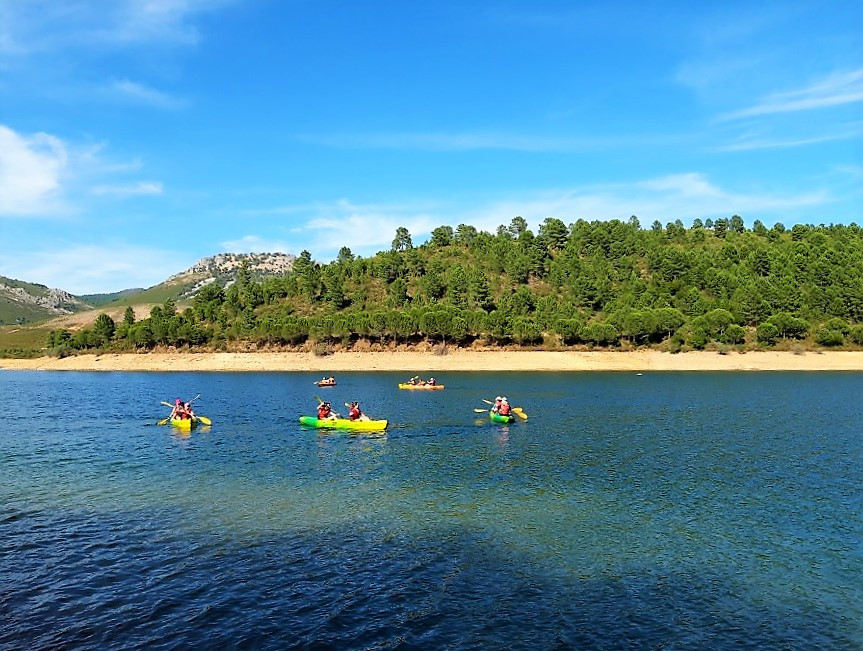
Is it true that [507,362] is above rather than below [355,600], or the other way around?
above

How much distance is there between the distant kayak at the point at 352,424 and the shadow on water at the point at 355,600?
28.7 meters

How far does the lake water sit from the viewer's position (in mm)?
18922

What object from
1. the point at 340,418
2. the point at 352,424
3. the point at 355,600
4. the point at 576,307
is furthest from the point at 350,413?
the point at 576,307

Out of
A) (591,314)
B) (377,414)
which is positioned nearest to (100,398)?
(377,414)

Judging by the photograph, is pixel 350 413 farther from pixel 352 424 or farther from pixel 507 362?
pixel 507 362

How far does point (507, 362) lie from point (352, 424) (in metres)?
85.0

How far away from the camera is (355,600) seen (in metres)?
20.7

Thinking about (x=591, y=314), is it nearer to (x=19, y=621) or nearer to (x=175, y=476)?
(x=175, y=476)

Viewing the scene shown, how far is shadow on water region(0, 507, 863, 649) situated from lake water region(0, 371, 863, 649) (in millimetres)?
91

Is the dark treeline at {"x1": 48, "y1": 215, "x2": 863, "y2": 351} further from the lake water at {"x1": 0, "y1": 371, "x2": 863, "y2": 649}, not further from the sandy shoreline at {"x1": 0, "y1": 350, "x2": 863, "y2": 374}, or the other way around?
the lake water at {"x1": 0, "y1": 371, "x2": 863, "y2": 649}

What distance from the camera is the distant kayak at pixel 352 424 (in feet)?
183

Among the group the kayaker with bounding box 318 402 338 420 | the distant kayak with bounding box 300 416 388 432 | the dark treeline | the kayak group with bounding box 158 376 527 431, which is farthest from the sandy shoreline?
the distant kayak with bounding box 300 416 388 432

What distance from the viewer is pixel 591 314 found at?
16750cm

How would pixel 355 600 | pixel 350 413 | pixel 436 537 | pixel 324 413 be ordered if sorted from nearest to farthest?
pixel 355 600 → pixel 436 537 → pixel 350 413 → pixel 324 413
